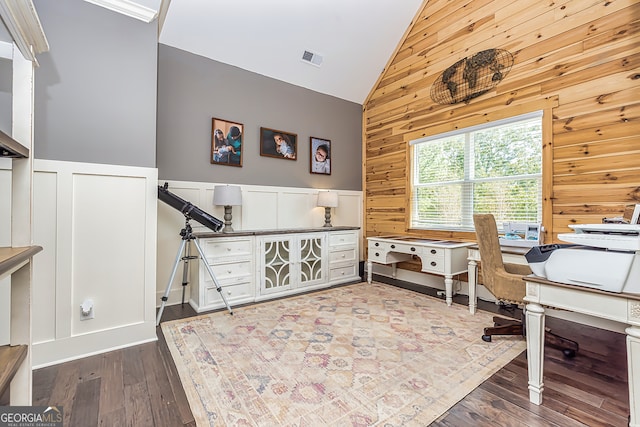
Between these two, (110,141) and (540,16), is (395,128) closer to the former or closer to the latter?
(540,16)

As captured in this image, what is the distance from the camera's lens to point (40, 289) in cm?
200

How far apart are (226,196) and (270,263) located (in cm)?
94

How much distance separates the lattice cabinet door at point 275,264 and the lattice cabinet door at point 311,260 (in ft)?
0.52

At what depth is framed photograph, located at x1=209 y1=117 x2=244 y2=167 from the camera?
3492 millimetres

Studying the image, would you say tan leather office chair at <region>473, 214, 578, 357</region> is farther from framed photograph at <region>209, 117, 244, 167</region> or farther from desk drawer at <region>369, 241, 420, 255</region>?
framed photograph at <region>209, 117, 244, 167</region>

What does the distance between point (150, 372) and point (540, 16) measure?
15.4ft

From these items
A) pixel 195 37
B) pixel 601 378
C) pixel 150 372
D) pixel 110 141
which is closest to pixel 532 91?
pixel 601 378

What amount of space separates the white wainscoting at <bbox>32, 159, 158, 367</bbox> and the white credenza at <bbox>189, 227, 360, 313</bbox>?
0.65 metres

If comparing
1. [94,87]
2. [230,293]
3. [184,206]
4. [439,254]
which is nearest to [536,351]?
[439,254]

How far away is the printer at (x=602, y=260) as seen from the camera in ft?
4.25

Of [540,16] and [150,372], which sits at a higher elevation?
[540,16]

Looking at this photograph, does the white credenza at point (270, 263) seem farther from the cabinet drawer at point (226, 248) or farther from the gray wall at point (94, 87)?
the gray wall at point (94, 87)

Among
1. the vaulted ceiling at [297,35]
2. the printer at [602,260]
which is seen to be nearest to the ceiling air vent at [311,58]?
the vaulted ceiling at [297,35]

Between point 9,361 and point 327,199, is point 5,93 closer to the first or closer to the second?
point 9,361
